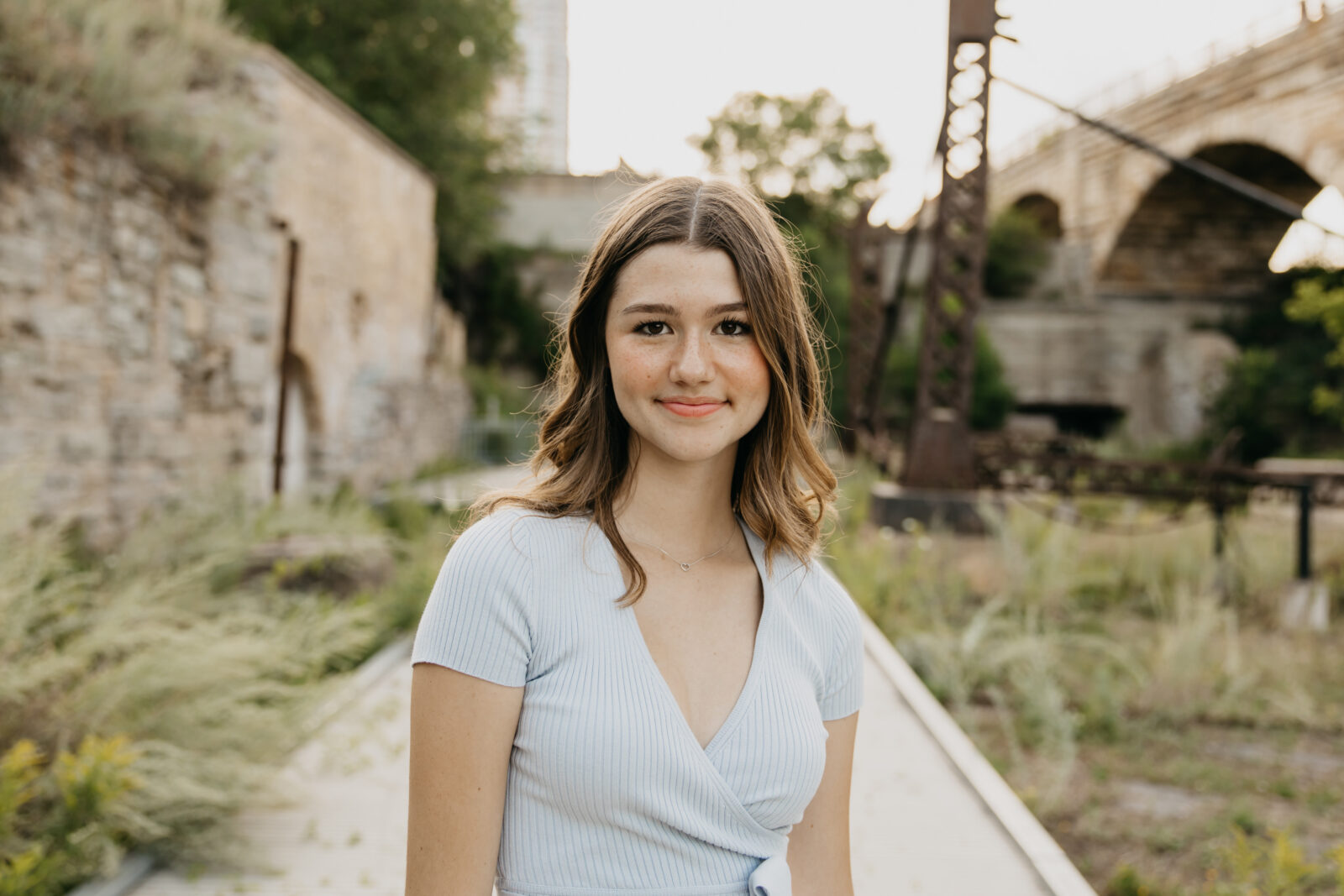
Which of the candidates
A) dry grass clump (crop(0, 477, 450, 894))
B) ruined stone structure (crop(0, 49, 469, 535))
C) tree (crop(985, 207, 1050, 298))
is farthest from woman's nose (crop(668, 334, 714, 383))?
tree (crop(985, 207, 1050, 298))

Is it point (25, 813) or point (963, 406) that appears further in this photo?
point (963, 406)

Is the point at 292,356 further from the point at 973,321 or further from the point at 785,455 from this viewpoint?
the point at 785,455

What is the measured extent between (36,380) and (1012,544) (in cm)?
653

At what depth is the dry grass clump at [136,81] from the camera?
5.48m

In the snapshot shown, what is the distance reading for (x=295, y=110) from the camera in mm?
8953

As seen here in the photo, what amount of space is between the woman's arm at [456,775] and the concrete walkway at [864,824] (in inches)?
70.0

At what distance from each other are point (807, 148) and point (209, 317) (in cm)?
2153

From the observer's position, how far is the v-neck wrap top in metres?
1.31

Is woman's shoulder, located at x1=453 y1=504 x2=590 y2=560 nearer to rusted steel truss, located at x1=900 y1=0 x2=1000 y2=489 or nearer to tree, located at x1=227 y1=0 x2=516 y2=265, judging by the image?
rusted steel truss, located at x1=900 y1=0 x2=1000 y2=489

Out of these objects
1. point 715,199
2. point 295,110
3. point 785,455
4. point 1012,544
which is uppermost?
point 295,110

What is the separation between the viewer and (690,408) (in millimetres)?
1461

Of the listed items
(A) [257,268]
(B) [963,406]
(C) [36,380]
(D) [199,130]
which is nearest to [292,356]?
(A) [257,268]

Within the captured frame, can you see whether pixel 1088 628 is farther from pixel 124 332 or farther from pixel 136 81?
pixel 136 81

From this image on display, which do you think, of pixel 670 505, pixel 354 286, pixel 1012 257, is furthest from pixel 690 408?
pixel 1012 257
